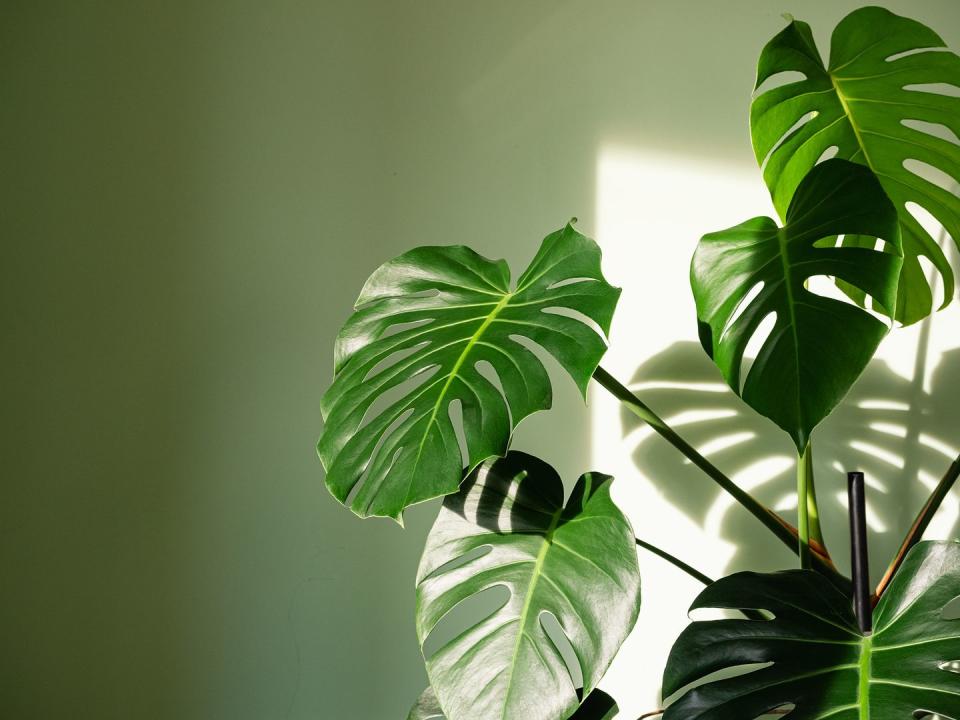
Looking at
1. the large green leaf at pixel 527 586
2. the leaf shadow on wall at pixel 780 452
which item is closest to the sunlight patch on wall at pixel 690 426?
the leaf shadow on wall at pixel 780 452

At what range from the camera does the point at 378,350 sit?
0.94 metres

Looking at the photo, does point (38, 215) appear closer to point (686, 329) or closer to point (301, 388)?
point (301, 388)

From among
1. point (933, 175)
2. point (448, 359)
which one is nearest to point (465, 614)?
point (448, 359)

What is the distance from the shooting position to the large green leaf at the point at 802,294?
749 mm

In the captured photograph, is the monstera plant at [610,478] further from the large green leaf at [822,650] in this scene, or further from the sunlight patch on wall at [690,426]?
the sunlight patch on wall at [690,426]

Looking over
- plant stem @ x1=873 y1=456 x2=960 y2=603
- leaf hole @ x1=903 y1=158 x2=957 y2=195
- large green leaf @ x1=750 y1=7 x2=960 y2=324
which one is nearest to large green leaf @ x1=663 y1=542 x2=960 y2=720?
plant stem @ x1=873 y1=456 x2=960 y2=603

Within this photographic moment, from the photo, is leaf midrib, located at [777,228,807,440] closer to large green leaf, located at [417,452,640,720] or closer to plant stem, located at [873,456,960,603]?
large green leaf, located at [417,452,640,720]

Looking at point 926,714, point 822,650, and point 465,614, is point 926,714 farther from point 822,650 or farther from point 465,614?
point 465,614

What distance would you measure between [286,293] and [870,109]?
90cm

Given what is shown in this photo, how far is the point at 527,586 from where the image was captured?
86 centimetres

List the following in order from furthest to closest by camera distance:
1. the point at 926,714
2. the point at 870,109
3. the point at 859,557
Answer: the point at 870,109 → the point at 859,557 → the point at 926,714

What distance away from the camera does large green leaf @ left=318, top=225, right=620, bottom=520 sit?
782mm

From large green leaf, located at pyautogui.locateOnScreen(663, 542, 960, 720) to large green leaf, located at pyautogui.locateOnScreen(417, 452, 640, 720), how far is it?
0.08 meters

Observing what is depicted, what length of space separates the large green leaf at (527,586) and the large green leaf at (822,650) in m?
0.08
